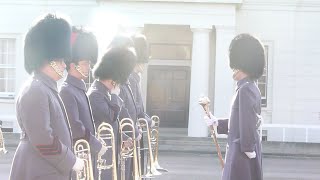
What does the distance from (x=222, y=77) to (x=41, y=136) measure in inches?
546

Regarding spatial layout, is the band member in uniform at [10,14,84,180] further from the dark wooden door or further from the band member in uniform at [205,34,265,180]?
the dark wooden door

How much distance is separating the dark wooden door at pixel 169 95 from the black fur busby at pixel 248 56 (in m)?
13.9

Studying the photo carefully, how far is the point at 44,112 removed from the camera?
4.10 metres

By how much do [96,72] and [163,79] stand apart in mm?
14245

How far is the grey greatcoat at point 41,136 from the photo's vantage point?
4074 mm

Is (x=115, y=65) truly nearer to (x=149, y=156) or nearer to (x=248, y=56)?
(x=248, y=56)

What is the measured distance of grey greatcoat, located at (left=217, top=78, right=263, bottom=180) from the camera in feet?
19.4

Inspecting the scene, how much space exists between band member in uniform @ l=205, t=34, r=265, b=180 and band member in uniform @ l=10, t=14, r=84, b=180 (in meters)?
2.03

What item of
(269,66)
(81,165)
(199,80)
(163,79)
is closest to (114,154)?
(81,165)

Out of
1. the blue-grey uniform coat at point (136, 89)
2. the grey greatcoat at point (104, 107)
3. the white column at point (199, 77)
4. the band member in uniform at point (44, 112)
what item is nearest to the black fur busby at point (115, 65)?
the grey greatcoat at point (104, 107)

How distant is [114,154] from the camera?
5.69m

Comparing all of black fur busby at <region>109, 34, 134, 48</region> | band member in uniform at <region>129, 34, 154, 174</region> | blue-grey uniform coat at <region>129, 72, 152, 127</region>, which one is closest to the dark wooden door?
band member in uniform at <region>129, 34, 154, 174</region>

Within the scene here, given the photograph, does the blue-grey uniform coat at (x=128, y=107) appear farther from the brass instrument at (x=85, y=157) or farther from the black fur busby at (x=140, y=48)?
the brass instrument at (x=85, y=157)

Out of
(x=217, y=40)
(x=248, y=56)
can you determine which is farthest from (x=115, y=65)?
(x=217, y=40)
